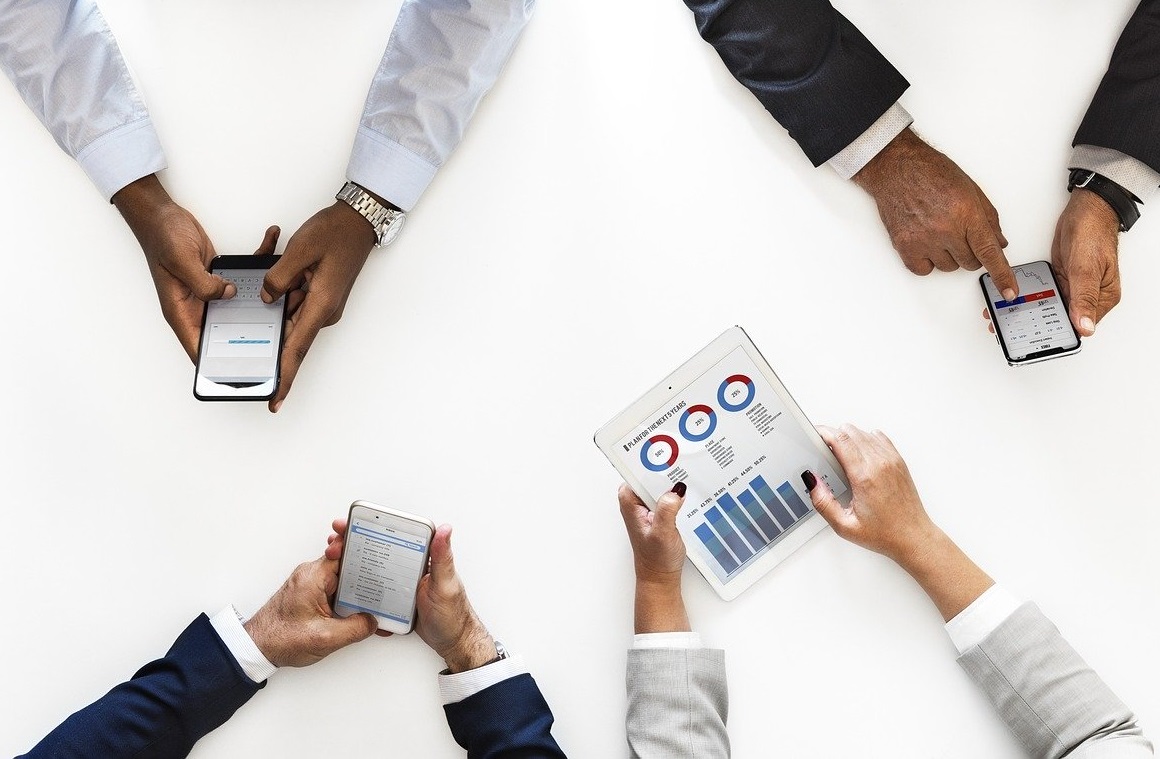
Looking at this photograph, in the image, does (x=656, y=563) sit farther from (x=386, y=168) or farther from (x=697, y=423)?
(x=386, y=168)

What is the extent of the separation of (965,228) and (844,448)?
306 mm

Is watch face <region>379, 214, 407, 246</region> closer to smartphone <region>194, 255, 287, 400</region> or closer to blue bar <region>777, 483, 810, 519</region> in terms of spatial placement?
smartphone <region>194, 255, 287, 400</region>

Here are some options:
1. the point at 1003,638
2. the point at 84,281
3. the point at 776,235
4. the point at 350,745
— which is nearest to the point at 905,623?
the point at 1003,638

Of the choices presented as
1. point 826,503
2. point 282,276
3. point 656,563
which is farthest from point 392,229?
point 826,503

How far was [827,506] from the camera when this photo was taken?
105cm

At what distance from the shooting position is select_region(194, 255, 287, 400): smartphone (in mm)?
1055

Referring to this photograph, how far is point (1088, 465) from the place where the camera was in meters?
1.09

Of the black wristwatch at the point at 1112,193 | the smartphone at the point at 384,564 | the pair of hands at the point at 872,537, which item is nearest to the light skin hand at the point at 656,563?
the pair of hands at the point at 872,537

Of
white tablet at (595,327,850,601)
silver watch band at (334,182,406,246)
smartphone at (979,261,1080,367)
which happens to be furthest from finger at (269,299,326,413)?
smartphone at (979,261,1080,367)

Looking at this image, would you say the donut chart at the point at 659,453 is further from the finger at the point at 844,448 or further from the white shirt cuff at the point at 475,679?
the white shirt cuff at the point at 475,679

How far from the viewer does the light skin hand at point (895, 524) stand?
1047 millimetres

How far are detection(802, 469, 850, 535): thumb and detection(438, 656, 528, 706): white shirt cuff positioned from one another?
0.40 meters

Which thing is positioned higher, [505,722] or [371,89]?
[371,89]

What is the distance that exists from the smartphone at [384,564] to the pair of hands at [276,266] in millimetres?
184
